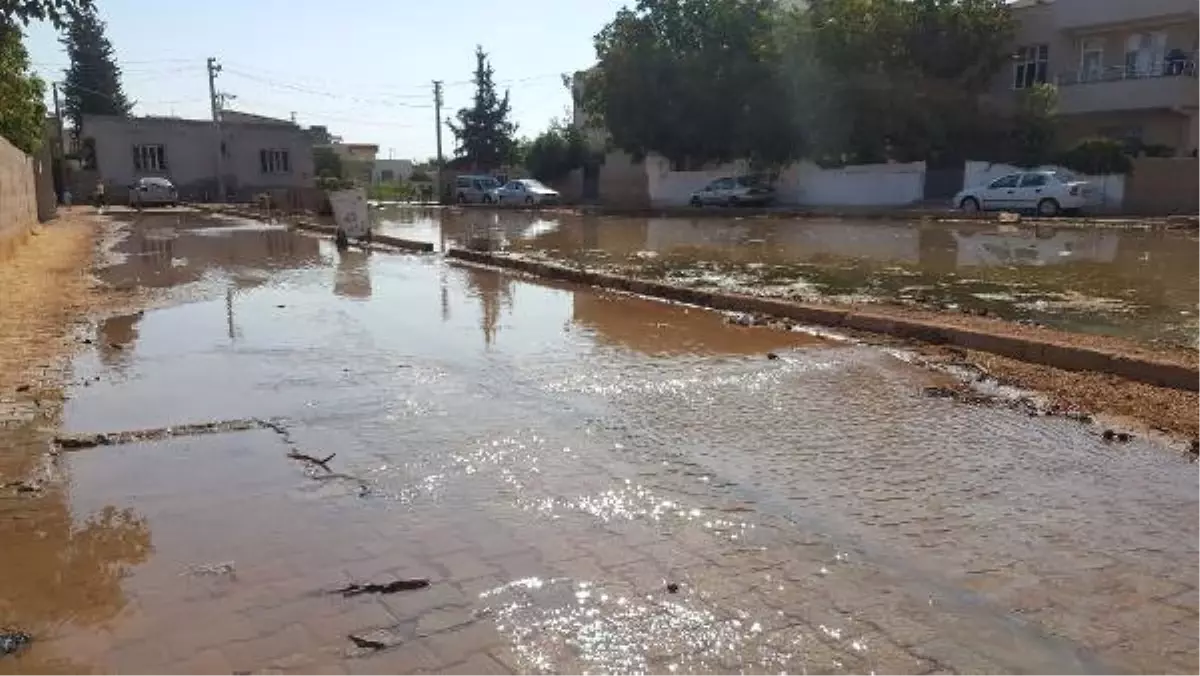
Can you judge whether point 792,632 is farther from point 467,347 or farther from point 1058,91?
point 1058,91

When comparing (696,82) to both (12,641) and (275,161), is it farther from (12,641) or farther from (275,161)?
(12,641)

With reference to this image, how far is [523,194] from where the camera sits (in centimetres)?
5034

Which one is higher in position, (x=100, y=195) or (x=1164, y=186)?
(x=1164, y=186)

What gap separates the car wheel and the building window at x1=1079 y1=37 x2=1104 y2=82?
12.0m

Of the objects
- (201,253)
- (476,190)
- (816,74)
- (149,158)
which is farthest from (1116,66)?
(149,158)

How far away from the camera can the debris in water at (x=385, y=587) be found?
12.7ft

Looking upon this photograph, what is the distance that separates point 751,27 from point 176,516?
41.1 metres

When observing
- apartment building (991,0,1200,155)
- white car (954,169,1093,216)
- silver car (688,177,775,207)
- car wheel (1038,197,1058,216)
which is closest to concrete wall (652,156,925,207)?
silver car (688,177,775,207)

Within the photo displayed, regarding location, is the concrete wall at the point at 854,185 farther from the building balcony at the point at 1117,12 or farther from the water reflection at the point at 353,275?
the water reflection at the point at 353,275

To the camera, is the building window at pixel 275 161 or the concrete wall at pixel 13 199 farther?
the building window at pixel 275 161

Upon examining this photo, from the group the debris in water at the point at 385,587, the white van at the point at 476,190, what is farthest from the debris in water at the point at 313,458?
the white van at the point at 476,190

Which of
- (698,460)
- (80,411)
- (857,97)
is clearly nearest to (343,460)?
(698,460)

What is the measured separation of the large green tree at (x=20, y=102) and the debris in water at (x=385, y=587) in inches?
830

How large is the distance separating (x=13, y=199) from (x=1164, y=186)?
3290cm
